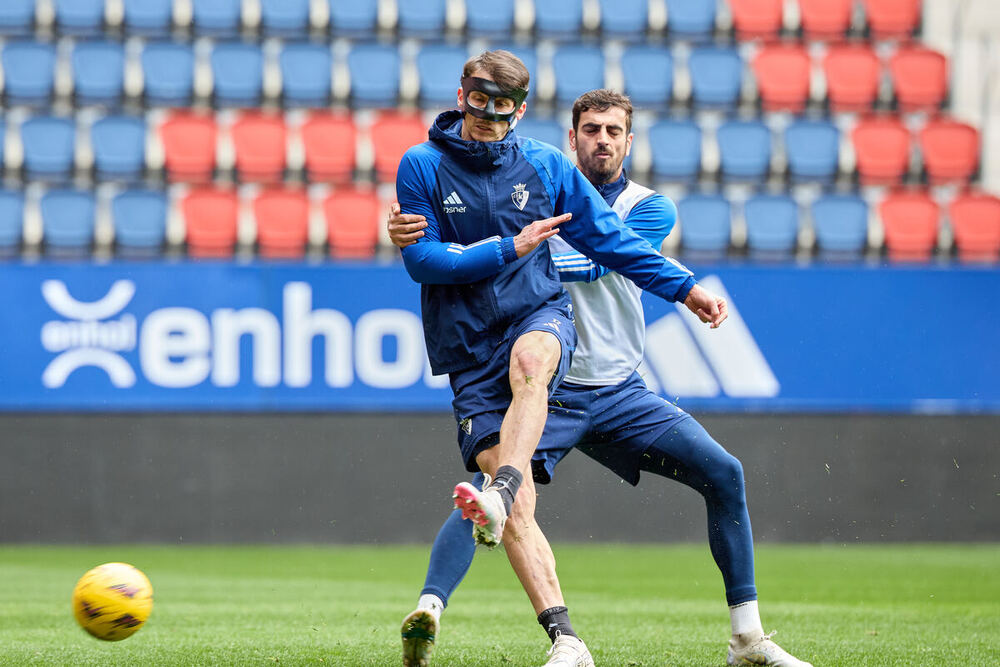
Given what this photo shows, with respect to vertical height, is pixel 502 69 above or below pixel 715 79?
below

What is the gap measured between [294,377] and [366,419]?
0.70 m

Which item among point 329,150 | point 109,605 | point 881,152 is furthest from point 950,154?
point 109,605

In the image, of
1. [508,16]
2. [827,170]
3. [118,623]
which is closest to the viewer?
[118,623]

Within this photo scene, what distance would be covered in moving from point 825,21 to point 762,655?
12.3 meters

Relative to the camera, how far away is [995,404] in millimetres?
11578

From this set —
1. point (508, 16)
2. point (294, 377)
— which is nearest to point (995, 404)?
point (294, 377)

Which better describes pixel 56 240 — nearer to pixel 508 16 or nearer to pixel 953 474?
pixel 508 16

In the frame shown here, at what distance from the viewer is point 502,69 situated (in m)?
4.68

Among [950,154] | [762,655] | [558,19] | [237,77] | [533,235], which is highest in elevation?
[558,19]

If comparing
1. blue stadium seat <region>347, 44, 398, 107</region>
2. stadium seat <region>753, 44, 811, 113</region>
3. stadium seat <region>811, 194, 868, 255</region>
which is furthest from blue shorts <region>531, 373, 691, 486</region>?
stadium seat <region>753, 44, 811, 113</region>

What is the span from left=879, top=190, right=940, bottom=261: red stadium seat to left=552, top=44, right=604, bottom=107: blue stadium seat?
334 cm

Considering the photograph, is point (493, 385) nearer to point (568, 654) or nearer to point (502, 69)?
point (568, 654)

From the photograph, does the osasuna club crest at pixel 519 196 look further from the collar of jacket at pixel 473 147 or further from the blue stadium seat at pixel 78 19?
the blue stadium seat at pixel 78 19

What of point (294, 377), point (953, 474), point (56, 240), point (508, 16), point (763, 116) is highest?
point (508, 16)
